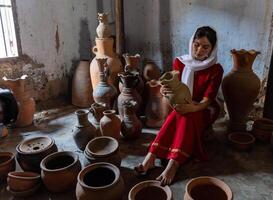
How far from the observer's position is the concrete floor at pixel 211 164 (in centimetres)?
193

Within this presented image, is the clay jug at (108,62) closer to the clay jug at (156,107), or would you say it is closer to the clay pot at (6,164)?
the clay jug at (156,107)

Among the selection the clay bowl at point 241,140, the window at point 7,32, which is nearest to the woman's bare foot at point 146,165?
the clay bowl at point 241,140

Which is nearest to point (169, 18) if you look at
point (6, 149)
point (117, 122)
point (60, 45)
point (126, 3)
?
point (126, 3)

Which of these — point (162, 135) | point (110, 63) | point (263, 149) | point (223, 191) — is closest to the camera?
point (223, 191)

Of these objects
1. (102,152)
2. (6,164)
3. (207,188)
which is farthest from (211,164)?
(6,164)

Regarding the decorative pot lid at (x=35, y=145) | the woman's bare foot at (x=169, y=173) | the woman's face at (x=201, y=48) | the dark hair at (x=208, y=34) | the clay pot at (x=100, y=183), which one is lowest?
the woman's bare foot at (x=169, y=173)

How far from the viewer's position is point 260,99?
10.2ft

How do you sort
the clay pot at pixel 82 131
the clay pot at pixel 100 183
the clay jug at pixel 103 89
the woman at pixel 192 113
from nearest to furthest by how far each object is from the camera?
the clay pot at pixel 100 183 → the woman at pixel 192 113 → the clay pot at pixel 82 131 → the clay jug at pixel 103 89

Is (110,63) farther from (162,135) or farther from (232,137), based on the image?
(232,137)

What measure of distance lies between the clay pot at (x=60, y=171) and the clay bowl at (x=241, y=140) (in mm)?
1437

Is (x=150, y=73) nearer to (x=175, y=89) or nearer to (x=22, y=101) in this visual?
(x=175, y=89)

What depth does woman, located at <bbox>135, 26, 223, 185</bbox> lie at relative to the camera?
6.85ft

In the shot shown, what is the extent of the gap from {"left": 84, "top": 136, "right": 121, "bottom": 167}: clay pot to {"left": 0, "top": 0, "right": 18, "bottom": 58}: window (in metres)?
1.92

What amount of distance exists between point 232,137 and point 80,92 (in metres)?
2.11
